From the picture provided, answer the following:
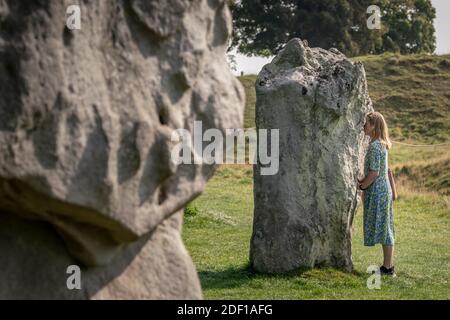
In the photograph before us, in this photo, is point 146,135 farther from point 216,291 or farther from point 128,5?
point 216,291

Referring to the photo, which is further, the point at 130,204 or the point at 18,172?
the point at 130,204

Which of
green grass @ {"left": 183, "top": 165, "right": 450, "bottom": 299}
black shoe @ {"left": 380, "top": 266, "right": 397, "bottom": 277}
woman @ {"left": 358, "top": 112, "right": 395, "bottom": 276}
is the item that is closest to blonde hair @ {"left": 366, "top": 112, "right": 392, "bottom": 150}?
woman @ {"left": 358, "top": 112, "right": 395, "bottom": 276}

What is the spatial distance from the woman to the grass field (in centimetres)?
49

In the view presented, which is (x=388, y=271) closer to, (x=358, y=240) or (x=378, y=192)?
(x=378, y=192)

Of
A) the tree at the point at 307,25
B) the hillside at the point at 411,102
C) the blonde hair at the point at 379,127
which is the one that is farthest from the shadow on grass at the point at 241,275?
Result: the tree at the point at 307,25

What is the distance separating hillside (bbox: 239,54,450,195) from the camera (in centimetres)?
3163

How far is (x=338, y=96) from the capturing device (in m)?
11.2

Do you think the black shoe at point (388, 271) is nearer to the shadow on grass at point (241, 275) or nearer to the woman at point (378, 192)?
the woman at point (378, 192)

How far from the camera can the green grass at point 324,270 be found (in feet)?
32.9

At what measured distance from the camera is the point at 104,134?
184 inches

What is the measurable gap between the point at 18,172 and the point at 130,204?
0.70 m

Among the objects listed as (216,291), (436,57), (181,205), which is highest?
(436,57)

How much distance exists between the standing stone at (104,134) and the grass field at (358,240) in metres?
4.28
